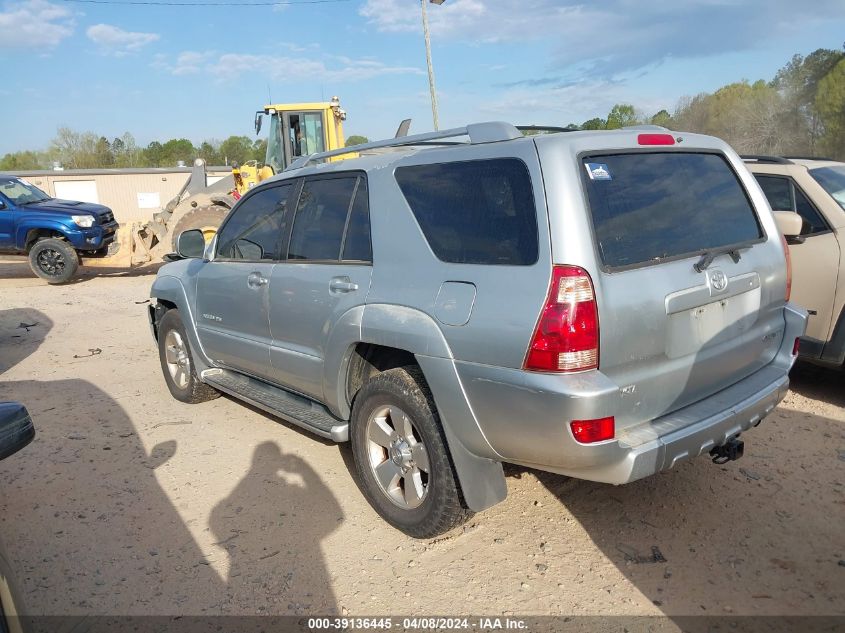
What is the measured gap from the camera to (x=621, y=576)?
2.97 metres

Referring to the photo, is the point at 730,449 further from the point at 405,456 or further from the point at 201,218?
the point at 201,218

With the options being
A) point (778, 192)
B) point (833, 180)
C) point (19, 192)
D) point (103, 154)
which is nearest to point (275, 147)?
point (19, 192)

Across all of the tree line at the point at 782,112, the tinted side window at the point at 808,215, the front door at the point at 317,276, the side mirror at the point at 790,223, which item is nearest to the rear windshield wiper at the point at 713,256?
the front door at the point at 317,276

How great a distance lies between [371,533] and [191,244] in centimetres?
289

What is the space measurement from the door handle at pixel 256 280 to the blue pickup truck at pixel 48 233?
10432 millimetres

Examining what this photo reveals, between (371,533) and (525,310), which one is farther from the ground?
(525,310)

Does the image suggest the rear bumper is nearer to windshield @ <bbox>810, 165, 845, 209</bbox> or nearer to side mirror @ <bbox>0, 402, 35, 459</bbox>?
side mirror @ <bbox>0, 402, 35, 459</bbox>

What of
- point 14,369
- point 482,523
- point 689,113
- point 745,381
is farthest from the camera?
point 689,113

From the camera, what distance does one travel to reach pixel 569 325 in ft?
8.18

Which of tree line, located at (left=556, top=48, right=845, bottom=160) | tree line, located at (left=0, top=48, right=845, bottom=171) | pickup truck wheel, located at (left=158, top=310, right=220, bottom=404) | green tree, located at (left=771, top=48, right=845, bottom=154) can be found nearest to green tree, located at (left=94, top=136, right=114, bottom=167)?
tree line, located at (left=0, top=48, right=845, bottom=171)

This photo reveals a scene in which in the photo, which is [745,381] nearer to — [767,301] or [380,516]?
[767,301]

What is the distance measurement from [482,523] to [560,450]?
1.10m

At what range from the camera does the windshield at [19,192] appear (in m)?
13.2

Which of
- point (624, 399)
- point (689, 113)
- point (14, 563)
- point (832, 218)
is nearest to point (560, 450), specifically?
point (624, 399)
